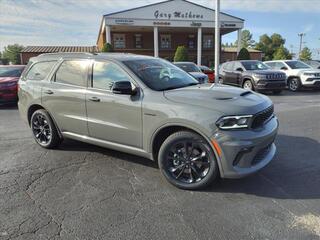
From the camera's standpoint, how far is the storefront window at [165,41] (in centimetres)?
3608

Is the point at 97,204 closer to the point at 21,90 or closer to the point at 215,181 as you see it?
the point at 215,181

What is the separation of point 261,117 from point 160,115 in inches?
49.7

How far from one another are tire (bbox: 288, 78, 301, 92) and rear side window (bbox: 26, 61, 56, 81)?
1266cm

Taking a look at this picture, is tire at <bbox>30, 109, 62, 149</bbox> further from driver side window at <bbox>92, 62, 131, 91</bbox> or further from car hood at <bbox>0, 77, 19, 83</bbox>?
car hood at <bbox>0, 77, 19, 83</bbox>

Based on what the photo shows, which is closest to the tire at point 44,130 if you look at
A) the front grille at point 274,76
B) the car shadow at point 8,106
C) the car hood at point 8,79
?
the car shadow at point 8,106

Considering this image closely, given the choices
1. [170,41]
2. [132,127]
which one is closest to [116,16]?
[170,41]

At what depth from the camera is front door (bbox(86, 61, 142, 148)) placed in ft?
13.0

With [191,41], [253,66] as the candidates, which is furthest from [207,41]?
[253,66]

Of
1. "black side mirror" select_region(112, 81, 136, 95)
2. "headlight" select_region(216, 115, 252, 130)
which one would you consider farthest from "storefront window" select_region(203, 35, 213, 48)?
"headlight" select_region(216, 115, 252, 130)

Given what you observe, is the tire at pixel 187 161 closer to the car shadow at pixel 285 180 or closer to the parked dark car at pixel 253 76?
the car shadow at pixel 285 180

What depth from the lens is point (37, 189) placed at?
12.3 ft

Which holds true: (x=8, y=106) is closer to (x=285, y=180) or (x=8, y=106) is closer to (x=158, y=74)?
(x=158, y=74)

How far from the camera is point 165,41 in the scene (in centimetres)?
3638

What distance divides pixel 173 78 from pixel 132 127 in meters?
1.10
